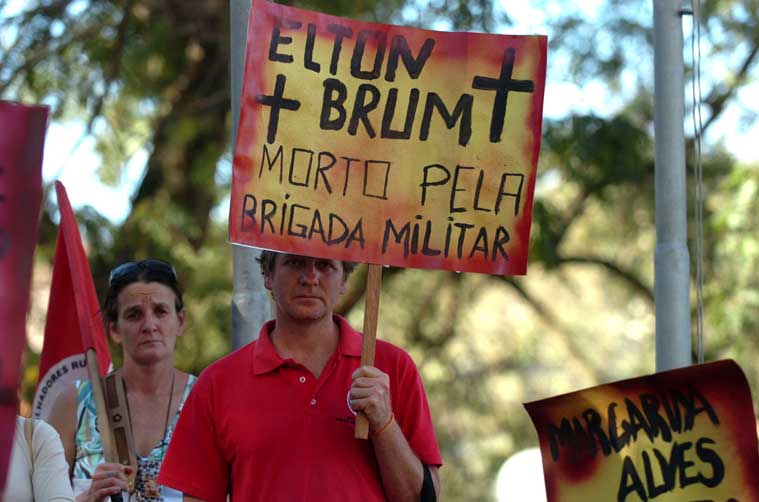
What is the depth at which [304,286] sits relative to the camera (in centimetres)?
380

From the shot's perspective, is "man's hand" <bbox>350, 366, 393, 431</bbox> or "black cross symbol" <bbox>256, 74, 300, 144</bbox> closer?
"man's hand" <bbox>350, 366, 393, 431</bbox>

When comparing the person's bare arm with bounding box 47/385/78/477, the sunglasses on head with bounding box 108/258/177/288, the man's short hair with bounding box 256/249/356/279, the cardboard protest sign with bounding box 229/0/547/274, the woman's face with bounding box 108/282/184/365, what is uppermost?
the cardboard protest sign with bounding box 229/0/547/274

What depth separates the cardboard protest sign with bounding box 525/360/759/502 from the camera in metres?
3.80

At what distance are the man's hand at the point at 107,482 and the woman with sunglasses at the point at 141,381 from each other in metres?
0.25

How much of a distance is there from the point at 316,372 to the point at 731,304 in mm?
7936

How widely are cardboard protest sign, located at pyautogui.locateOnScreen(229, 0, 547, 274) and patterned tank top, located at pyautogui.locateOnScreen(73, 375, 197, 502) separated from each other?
87 cm

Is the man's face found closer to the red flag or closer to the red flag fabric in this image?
the red flag fabric

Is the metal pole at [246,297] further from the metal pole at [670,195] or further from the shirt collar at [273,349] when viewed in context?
the metal pole at [670,195]

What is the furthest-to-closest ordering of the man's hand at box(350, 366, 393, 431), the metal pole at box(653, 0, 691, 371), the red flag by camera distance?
the metal pole at box(653, 0, 691, 371) → the red flag → the man's hand at box(350, 366, 393, 431)

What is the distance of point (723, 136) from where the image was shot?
12.2 m

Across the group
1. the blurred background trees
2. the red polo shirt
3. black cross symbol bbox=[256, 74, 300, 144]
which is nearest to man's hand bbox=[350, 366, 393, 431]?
the red polo shirt

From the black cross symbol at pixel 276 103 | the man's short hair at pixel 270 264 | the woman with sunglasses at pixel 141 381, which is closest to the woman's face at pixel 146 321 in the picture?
the woman with sunglasses at pixel 141 381

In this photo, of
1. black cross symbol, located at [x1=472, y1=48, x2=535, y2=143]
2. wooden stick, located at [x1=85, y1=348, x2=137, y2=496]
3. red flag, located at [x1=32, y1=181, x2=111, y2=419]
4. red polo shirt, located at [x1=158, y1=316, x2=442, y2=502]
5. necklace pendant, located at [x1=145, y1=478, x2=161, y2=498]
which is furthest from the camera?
red flag, located at [x1=32, y1=181, x2=111, y2=419]

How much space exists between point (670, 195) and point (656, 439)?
1697 mm
